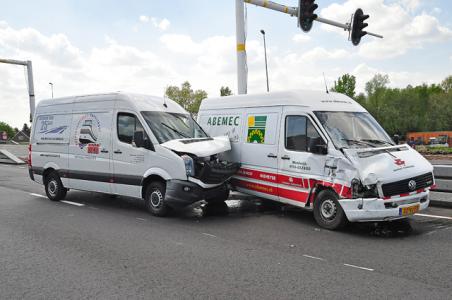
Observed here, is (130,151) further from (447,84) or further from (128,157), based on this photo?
(447,84)

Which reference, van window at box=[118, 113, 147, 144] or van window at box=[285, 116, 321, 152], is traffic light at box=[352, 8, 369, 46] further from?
van window at box=[118, 113, 147, 144]

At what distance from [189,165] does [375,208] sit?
135 inches

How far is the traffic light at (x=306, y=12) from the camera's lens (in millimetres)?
12977

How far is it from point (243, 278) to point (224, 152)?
195 inches

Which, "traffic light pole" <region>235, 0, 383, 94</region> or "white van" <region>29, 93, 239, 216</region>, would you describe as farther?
"traffic light pole" <region>235, 0, 383, 94</region>

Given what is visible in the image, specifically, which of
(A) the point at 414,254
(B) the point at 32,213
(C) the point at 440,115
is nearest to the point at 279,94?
(A) the point at 414,254

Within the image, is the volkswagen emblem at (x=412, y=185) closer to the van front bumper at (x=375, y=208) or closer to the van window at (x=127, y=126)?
the van front bumper at (x=375, y=208)

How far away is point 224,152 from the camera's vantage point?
383 inches

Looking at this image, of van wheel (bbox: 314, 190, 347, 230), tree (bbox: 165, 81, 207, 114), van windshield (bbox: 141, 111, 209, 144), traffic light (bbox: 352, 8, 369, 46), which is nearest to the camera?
van wheel (bbox: 314, 190, 347, 230)

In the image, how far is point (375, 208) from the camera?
6703 millimetres

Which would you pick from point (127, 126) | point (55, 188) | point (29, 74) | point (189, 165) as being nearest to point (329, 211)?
point (189, 165)

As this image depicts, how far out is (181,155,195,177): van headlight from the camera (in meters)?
8.23

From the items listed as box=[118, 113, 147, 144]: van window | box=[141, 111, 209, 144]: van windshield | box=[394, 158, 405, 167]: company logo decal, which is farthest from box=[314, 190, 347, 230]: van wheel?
box=[118, 113, 147, 144]: van window

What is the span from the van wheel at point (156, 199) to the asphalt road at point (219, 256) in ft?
1.01
